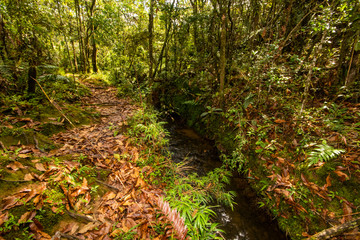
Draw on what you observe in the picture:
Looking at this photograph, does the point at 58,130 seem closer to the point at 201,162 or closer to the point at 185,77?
the point at 201,162

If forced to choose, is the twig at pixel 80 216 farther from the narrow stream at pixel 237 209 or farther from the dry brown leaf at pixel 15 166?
the narrow stream at pixel 237 209

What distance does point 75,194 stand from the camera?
2.12 meters

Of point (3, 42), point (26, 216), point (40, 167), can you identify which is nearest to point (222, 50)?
point (40, 167)

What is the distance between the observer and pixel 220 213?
3.23m

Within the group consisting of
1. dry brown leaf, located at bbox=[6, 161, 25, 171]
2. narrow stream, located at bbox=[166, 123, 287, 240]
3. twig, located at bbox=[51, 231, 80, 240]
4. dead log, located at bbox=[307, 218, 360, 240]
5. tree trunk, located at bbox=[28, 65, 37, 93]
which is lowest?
narrow stream, located at bbox=[166, 123, 287, 240]

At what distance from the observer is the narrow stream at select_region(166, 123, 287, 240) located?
9.50ft

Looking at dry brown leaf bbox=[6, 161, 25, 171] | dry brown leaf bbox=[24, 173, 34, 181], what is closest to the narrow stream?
dry brown leaf bbox=[24, 173, 34, 181]

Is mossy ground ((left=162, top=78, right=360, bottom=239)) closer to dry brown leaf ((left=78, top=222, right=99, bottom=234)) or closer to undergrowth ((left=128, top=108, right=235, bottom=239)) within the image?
undergrowth ((left=128, top=108, right=235, bottom=239))

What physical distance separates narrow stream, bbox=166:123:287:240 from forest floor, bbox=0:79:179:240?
159 centimetres

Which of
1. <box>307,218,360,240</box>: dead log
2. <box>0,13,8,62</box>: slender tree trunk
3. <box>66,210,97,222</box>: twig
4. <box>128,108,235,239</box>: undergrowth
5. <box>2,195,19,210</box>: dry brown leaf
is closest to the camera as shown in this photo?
<box>2,195,19,210</box>: dry brown leaf

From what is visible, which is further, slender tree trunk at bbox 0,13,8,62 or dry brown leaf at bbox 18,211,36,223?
slender tree trunk at bbox 0,13,8,62

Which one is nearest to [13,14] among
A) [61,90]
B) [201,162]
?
[61,90]

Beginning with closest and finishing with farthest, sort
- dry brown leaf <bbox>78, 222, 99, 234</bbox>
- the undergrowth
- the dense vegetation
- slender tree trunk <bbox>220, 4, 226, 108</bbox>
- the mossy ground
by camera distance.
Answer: dry brown leaf <bbox>78, 222, 99, 234</bbox>
the mossy ground
the dense vegetation
the undergrowth
slender tree trunk <bbox>220, 4, 226, 108</bbox>

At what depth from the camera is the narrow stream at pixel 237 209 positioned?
2.89 meters
